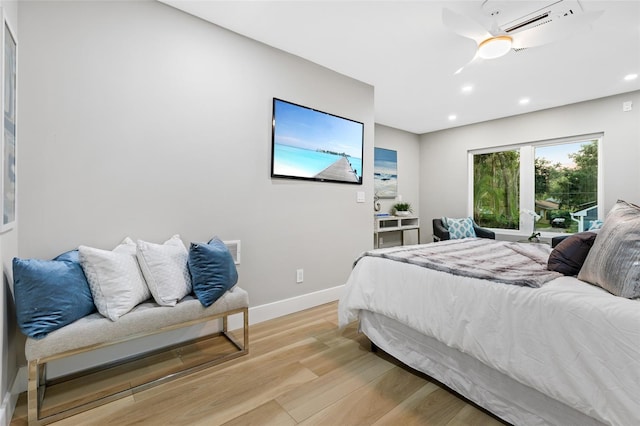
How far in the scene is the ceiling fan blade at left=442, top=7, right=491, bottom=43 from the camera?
1.96 m

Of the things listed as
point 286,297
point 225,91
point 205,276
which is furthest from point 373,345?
point 225,91

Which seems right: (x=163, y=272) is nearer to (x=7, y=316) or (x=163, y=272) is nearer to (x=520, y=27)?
(x=7, y=316)

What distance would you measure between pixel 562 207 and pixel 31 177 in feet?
19.7

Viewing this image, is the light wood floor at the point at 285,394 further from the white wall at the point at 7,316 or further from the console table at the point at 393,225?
the console table at the point at 393,225

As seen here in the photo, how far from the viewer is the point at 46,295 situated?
1.50 meters

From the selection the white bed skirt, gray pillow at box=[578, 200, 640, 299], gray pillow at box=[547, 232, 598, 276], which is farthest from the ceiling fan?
the white bed skirt

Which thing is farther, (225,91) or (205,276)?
(225,91)

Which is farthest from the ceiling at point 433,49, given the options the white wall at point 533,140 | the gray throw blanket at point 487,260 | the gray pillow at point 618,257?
the gray throw blanket at point 487,260

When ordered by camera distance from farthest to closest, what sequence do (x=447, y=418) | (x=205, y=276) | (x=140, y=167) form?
(x=140, y=167) → (x=205, y=276) → (x=447, y=418)

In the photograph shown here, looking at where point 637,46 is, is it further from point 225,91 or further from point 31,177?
point 31,177

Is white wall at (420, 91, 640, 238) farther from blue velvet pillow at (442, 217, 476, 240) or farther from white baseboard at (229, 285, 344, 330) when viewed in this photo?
white baseboard at (229, 285, 344, 330)

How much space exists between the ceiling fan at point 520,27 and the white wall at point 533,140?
2528 mm

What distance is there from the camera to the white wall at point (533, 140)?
3.77 metres

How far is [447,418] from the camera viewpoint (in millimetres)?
1541
